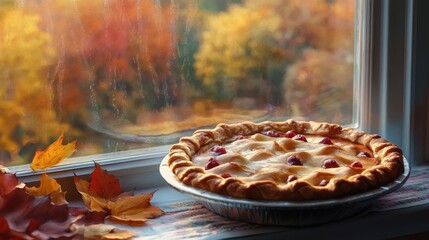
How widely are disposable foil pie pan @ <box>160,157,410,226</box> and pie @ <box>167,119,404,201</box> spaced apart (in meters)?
0.01

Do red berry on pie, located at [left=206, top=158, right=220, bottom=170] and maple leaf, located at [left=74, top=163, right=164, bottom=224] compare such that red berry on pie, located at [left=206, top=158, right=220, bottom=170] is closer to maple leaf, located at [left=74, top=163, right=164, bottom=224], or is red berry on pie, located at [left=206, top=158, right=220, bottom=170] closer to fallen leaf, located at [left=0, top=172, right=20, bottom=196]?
maple leaf, located at [left=74, top=163, right=164, bottom=224]

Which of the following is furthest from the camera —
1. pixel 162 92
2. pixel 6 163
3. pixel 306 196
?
pixel 162 92

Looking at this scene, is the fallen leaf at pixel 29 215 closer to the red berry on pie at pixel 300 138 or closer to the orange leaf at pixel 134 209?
the orange leaf at pixel 134 209

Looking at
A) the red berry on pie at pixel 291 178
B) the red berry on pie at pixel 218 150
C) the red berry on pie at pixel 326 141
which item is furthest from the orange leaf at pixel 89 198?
the red berry on pie at pixel 326 141

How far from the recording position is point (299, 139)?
1.29 m

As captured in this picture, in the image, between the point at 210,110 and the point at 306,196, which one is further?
the point at 210,110

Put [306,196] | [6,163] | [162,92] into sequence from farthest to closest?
[162,92]
[6,163]
[306,196]

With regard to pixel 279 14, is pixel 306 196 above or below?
below

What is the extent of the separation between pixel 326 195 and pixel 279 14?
1.65ft

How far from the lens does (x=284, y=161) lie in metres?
1.18

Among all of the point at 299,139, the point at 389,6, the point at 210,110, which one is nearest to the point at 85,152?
the point at 210,110

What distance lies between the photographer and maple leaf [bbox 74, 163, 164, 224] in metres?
1.15

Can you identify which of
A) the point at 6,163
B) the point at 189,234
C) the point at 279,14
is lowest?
the point at 189,234

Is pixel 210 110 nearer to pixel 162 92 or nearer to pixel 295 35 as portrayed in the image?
pixel 162 92
